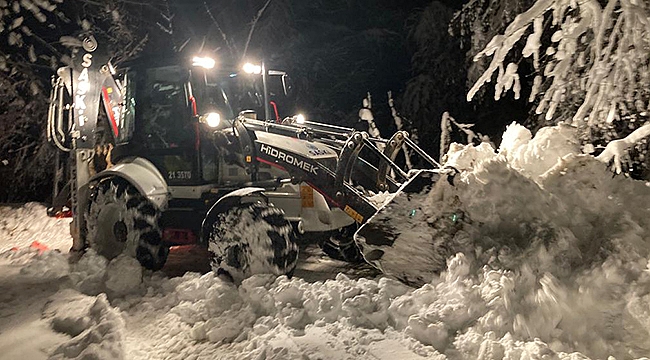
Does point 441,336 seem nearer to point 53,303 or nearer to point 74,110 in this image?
point 53,303

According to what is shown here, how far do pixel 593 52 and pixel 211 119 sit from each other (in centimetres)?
424

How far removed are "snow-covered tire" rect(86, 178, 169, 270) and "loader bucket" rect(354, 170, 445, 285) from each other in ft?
9.75

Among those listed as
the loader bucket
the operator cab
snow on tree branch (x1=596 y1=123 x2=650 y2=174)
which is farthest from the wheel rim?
snow on tree branch (x1=596 y1=123 x2=650 y2=174)

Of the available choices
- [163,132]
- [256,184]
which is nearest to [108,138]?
[163,132]

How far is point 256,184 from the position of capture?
6.91 meters

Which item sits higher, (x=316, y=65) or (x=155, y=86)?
(x=316, y=65)

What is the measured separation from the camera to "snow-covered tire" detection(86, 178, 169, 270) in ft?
22.3

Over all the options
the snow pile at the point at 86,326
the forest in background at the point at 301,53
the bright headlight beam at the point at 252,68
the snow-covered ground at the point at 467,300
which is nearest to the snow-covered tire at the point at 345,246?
the snow-covered ground at the point at 467,300

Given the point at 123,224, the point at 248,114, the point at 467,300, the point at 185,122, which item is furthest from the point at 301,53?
the point at 467,300

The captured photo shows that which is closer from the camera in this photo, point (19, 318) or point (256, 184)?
point (19, 318)

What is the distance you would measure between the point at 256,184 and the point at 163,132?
1459mm

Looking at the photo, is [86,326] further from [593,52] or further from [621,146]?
[621,146]

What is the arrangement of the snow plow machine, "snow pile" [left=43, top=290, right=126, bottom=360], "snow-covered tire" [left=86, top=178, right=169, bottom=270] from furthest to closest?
"snow-covered tire" [left=86, top=178, right=169, bottom=270] < the snow plow machine < "snow pile" [left=43, top=290, right=126, bottom=360]

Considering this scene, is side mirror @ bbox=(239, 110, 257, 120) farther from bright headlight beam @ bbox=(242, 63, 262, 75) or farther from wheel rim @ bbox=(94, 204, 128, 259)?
wheel rim @ bbox=(94, 204, 128, 259)
